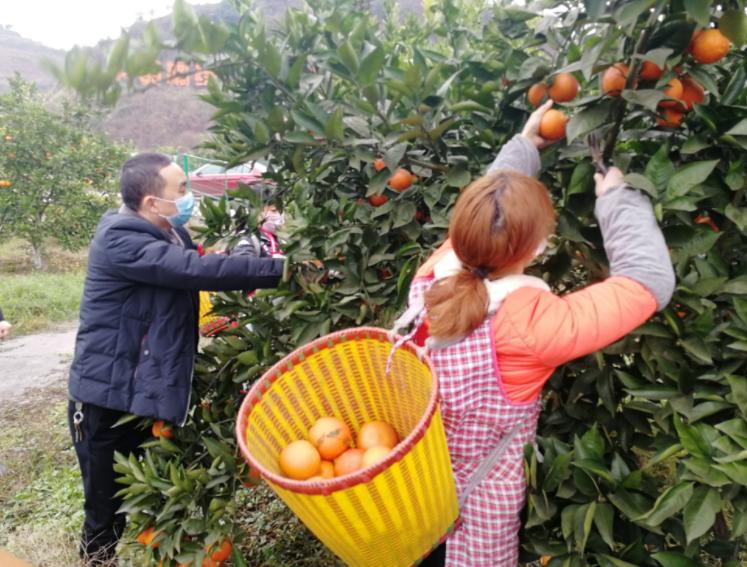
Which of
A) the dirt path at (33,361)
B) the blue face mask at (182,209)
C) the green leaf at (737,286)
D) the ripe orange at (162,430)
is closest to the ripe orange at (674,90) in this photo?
the green leaf at (737,286)

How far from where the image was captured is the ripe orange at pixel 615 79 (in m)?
1.17

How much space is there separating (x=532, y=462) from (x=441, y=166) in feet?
2.59

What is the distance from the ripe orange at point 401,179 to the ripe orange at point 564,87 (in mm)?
456

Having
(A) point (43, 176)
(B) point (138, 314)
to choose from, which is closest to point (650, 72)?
(B) point (138, 314)

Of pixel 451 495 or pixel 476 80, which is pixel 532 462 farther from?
pixel 476 80

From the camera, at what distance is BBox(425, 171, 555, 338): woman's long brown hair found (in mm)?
1077

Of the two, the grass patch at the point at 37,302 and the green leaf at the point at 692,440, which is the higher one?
the green leaf at the point at 692,440

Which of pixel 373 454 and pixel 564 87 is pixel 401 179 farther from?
pixel 373 454

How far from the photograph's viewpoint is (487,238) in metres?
1.08

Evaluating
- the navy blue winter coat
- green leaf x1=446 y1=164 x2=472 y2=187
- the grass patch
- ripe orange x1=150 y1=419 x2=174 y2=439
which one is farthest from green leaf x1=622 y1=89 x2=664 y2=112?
the grass patch

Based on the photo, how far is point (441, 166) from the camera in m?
1.61

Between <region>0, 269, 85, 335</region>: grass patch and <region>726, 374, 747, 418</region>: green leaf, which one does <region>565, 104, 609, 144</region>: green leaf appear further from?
<region>0, 269, 85, 335</region>: grass patch

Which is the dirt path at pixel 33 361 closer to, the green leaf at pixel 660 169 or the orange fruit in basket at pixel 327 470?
the orange fruit in basket at pixel 327 470

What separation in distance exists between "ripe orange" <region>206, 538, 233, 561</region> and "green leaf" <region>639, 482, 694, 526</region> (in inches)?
47.7
